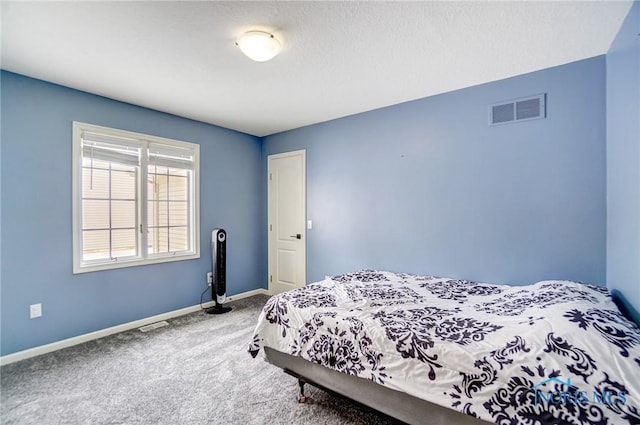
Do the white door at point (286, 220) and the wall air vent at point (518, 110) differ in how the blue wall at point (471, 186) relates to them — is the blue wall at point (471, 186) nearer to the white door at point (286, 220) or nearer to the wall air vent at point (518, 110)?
the wall air vent at point (518, 110)

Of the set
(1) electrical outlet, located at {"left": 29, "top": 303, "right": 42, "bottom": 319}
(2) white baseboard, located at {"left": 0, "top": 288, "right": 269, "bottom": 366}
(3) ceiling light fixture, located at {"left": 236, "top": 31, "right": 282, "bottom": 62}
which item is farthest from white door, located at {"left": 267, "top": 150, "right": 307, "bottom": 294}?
(1) electrical outlet, located at {"left": 29, "top": 303, "right": 42, "bottom": 319}

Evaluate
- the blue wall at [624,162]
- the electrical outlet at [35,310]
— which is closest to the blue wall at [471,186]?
the blue wall at [624,162]

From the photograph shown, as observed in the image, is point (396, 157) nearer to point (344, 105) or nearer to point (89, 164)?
point (344, 105)

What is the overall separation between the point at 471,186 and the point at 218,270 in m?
3.20

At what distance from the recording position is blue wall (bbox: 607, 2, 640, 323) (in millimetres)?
1672

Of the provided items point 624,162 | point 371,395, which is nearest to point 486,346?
point 371,395

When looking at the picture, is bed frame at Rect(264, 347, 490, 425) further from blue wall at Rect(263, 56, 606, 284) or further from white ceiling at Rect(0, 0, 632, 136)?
white ceiling at Rect(0, 0, 632, 136)

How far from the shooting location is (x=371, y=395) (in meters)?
1.71

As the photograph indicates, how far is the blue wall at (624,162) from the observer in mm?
1672

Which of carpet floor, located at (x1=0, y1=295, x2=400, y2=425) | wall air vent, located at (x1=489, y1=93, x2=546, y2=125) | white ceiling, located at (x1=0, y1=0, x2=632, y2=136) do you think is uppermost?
white ceiling, located at (x1=0, y1=0, x2=632, y2=136)

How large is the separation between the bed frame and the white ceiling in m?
2.26

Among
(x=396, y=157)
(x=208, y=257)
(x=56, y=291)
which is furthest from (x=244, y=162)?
(x=56, y=291)

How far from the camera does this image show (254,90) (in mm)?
2938

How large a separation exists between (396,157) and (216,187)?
2.54m
